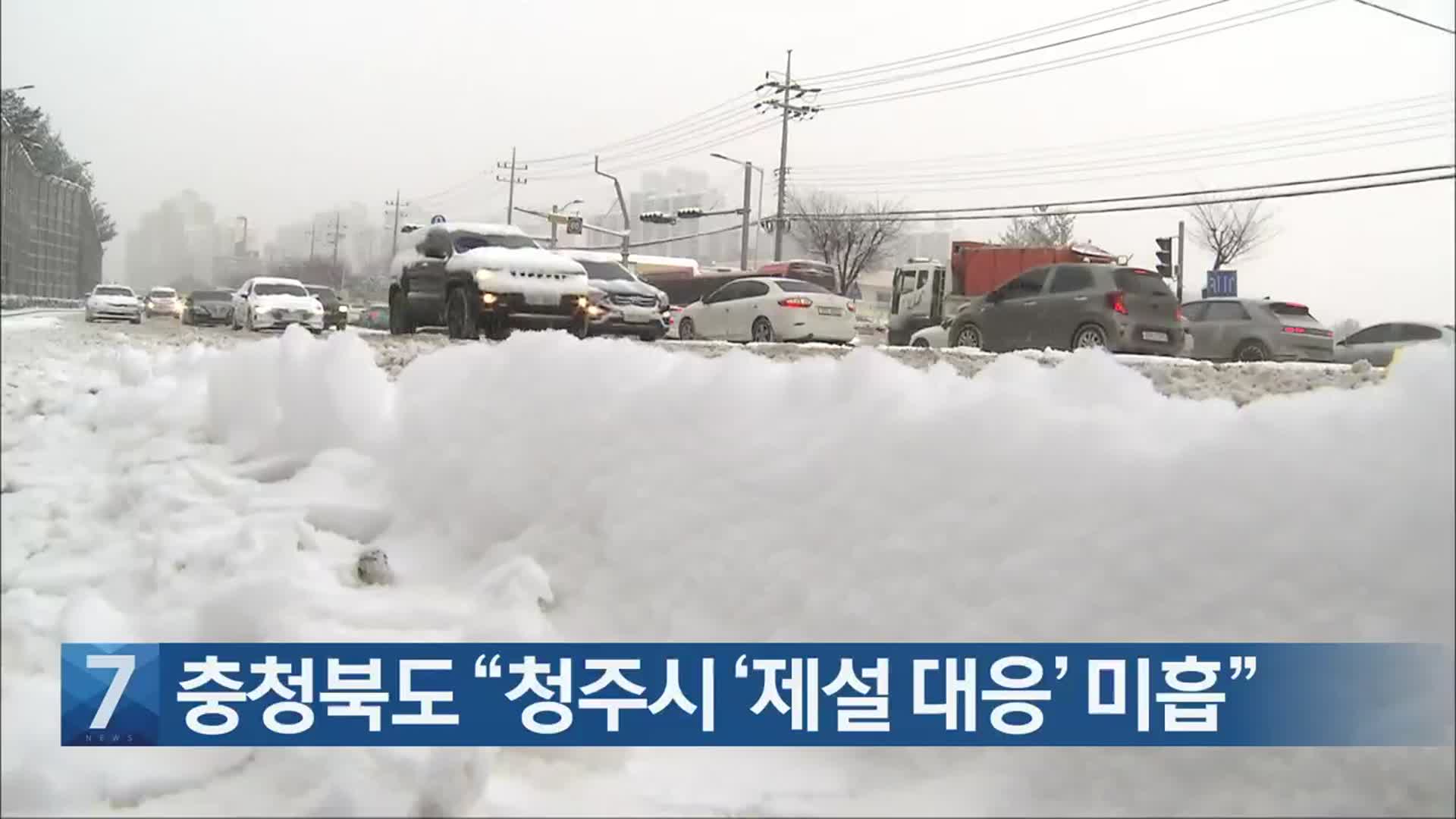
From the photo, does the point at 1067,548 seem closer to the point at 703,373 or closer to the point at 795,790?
the point at 795,790

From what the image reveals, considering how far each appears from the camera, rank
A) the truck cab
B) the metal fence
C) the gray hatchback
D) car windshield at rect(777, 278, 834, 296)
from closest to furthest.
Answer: the metal fence, the gray hatchback, car windshield at rect(777, 278, 834, 296), the truck cab

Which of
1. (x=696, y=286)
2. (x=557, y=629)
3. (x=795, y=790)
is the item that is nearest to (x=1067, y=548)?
(x=795, y=790)

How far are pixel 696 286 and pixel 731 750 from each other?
19.8 metres

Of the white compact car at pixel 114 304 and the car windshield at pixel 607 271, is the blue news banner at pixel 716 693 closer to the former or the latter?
the white compact car at pixel 114 304

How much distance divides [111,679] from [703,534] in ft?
5.16

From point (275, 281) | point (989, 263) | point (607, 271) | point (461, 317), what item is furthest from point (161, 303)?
point (989, 263)

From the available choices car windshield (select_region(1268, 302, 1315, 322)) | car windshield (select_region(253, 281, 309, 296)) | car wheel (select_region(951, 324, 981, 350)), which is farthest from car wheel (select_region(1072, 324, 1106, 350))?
car windshield (select_region(253, 281, 309, 296))

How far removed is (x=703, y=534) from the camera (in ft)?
9.55

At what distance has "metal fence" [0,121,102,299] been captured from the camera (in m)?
2.92

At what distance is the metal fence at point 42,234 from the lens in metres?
2.92

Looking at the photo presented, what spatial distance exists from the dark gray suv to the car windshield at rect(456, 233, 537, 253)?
467 centimetres

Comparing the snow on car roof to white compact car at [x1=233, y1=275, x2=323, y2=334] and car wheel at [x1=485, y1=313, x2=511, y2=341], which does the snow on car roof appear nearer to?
white compact car at [x1=233, y1=275, x2=323, y2=334]

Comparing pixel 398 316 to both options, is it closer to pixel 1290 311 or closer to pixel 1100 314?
pixel 1100 314

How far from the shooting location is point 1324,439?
231 centimetres
